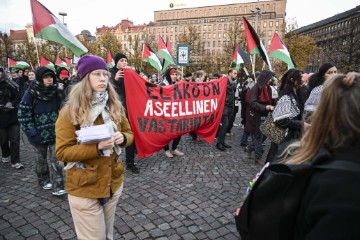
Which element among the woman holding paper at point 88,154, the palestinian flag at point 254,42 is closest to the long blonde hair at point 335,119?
the woman holding paper at point 88,154

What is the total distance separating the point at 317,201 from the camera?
3.05 feet

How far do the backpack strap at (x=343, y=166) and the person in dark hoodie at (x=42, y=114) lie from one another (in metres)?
4.05

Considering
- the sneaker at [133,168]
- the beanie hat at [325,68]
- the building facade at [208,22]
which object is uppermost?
the building facade at [208,22]

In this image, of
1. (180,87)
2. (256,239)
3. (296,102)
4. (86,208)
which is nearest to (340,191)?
(256,239)

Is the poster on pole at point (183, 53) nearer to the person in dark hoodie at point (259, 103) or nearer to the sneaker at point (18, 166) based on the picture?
the person in dark hoodie at point (259, 103)

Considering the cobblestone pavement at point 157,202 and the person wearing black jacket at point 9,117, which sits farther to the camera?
the person wearing black jacket at point 9,117

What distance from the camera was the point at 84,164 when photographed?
2.07 meters

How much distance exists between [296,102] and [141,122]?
298 cm

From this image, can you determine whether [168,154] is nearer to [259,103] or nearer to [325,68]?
[259,103]

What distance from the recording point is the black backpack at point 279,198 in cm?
99

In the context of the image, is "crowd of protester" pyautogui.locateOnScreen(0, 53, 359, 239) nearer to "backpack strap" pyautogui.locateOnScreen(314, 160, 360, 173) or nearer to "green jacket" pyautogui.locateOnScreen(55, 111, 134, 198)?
"green jacket" pyautogui.locateOnScreen(55, 111, 134, 198)

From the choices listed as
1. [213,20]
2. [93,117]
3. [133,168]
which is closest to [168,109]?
[133,168]

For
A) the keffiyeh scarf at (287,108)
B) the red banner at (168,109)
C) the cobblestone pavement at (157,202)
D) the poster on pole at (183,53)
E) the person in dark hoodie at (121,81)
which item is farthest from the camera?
the poster on pole at (183,53)

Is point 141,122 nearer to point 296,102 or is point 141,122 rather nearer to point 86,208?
point 296,102
